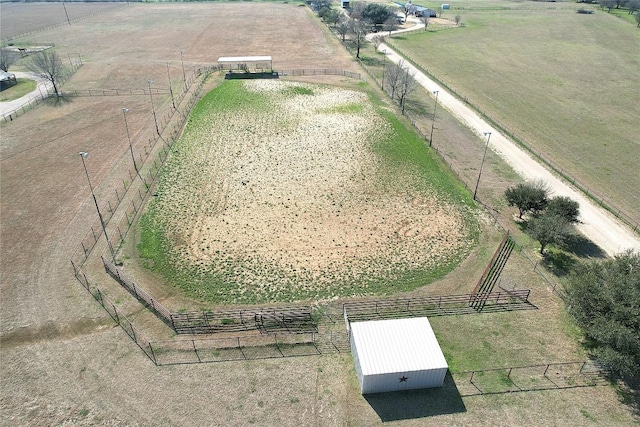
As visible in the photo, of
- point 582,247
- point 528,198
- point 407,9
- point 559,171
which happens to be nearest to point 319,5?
point 407,9

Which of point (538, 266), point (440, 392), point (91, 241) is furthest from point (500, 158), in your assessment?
point (91, 241)

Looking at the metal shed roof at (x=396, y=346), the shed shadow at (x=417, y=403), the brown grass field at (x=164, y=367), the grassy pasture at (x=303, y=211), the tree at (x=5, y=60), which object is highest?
the tree at (x=5, y=60)

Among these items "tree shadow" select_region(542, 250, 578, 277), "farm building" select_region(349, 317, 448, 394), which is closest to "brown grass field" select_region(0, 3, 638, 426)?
"farm building" select_region(349, 317, 448, 394)

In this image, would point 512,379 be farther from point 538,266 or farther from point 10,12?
point 10,12

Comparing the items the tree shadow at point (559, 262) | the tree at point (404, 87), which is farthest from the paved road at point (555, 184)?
the tree at point (404, 87)

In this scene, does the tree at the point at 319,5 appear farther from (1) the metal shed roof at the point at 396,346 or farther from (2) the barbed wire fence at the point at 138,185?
(1) the metal shed roof at the point at 396,346
